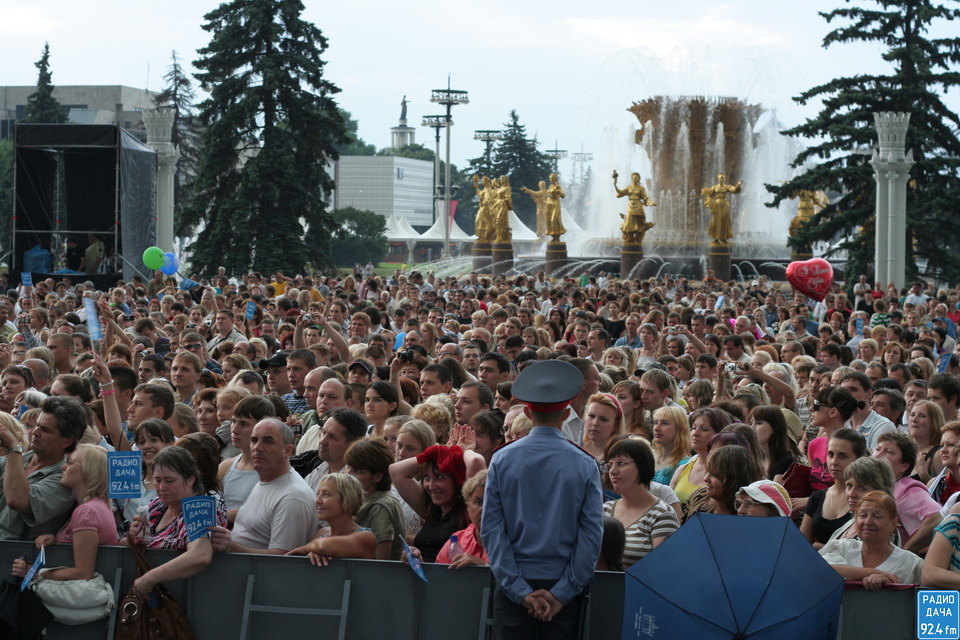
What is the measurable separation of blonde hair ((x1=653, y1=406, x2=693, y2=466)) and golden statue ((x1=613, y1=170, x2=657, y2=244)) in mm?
34938

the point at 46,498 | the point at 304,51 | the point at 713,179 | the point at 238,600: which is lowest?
the point at 238,600

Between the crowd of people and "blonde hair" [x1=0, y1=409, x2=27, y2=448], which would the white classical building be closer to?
the crowd of people

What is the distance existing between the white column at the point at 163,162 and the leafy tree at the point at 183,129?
80.3ft

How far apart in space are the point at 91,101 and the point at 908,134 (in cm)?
7590

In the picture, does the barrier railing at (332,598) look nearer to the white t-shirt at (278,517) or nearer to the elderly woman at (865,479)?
the white t-shirt at (278,517)

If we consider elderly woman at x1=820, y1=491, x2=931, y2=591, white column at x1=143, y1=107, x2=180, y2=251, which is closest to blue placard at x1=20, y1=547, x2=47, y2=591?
elderly woman at x1=820, y1=491, x2=931, y2=591

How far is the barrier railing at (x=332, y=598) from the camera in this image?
237 inches

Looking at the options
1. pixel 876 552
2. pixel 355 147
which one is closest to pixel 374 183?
pixel 355 147

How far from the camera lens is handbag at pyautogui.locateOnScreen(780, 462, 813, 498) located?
24.5 ft

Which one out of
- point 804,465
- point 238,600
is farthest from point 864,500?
point 238,600

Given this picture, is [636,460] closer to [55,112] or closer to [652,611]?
[652,611]

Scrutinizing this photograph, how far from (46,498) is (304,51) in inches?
1519

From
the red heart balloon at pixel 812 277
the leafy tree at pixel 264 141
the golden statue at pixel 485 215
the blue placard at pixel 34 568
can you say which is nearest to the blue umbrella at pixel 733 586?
the blue placard at pixel 34 568

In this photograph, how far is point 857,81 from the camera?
124ft
